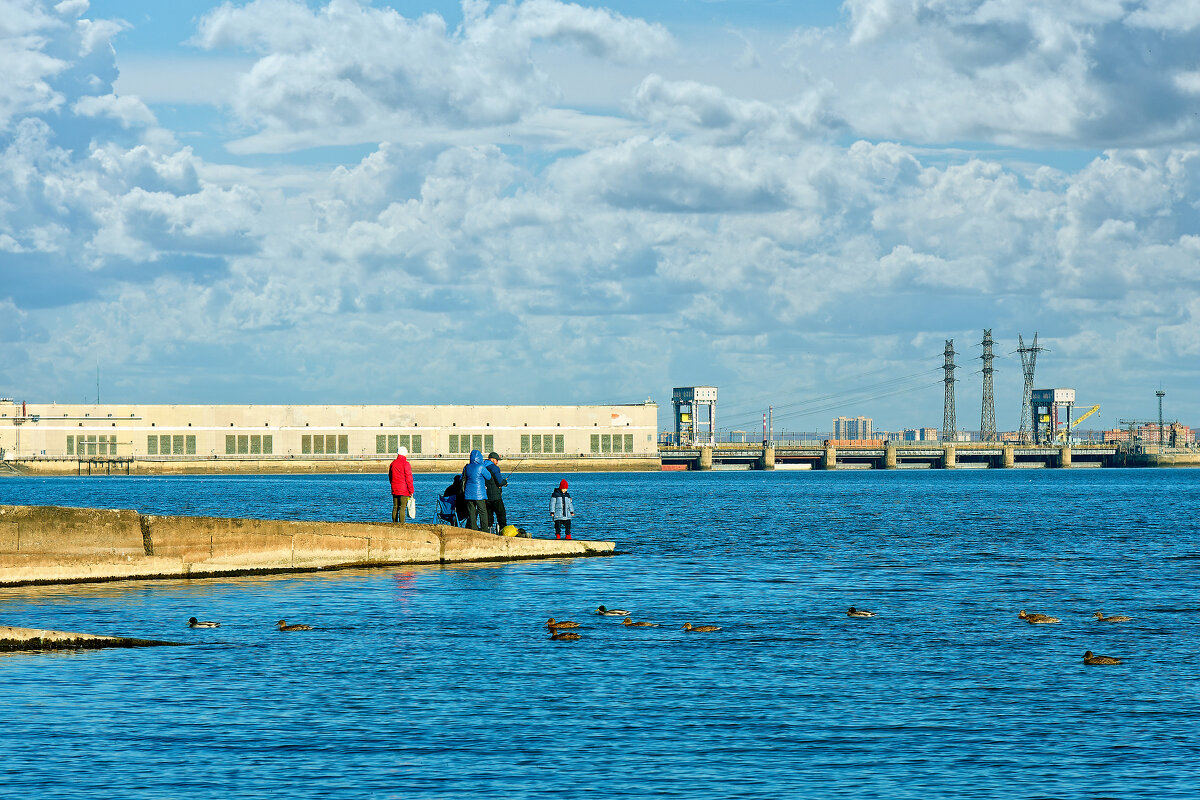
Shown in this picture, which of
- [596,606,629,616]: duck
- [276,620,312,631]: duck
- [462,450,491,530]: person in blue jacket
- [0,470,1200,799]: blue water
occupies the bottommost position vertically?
[0,470,1200,799]: blue water

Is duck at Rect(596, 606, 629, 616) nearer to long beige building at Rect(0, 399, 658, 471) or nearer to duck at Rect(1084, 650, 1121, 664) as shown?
duck at Rect(1084, 650, 1121, 664)

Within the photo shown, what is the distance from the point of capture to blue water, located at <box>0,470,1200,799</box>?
14570 mm

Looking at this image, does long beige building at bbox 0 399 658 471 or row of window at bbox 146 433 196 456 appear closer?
long beige building at bbox 0 399 658 471

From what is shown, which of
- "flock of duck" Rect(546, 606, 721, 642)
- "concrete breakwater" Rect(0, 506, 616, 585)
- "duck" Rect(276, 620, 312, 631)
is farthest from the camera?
"concrete breakwater" Rect(0, 506, 616, 585)

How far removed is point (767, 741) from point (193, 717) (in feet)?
22.5

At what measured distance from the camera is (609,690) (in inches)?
758

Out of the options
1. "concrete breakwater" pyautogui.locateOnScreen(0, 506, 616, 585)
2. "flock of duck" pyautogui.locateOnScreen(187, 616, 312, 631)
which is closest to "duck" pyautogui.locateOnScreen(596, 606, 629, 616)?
"flock of duck" pyautogui.locateOnScreen(187, 616, 312, 631)

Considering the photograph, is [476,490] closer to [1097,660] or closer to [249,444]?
[1097,660]

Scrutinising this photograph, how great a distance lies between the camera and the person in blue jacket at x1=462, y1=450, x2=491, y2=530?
38.0 metres

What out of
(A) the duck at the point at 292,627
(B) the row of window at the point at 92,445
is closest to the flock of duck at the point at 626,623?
(A) the duck at the point at 292,627

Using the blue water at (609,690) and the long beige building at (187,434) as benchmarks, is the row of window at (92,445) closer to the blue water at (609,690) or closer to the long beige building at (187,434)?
the long beige building at (187,434)

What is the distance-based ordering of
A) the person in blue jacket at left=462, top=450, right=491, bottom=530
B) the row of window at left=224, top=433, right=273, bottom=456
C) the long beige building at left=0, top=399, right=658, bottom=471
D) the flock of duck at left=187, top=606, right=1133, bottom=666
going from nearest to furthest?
the flock of duck at left=187, top=606, right=1133, bottom=666
the person in blue jacket at left=462, top=450, right=491, bottom=530
the long beige building at left=0, top=399, right=658, bottom=471
the row of window at left=224, top=433, right=273, bottom=456

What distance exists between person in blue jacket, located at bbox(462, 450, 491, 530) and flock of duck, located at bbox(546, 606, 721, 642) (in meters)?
11.0

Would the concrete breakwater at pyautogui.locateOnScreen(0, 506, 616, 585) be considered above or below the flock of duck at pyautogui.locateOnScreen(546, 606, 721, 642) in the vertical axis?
above
